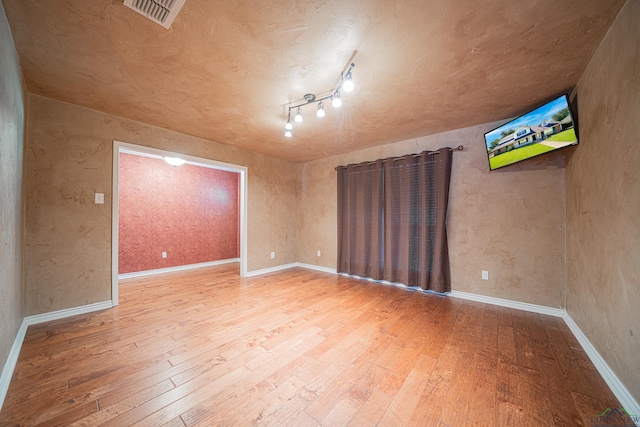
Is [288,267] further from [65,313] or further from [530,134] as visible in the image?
[530,134]

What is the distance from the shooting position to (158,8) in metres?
1.37

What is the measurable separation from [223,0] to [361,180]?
3.28m

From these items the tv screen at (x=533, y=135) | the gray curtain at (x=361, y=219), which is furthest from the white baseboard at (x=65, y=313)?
the tv screen at (x=533, y=135)

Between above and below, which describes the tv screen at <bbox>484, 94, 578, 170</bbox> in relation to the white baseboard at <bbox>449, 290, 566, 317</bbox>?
above

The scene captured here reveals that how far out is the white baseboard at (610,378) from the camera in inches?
50.7

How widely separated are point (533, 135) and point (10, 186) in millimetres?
4836

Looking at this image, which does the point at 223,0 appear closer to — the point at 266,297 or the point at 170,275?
the point at 266,297

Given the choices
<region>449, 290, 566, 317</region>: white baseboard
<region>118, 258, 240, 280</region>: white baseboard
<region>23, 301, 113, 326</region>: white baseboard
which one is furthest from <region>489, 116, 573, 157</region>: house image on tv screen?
<region>118, 258, 240, 280</region>: white baseboard

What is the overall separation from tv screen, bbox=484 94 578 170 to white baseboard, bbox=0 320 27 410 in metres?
4.79

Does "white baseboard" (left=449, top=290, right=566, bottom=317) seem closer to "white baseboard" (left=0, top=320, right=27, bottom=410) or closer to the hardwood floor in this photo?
the hardwood floor

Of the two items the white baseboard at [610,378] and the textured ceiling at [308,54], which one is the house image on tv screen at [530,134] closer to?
the textured ceiling at [308,54]

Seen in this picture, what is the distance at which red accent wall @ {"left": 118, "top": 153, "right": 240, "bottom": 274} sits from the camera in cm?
426

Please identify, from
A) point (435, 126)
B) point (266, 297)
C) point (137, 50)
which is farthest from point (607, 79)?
point (266, 297)

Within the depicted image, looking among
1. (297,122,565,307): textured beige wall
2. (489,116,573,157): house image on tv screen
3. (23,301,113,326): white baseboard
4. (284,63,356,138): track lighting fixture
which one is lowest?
(23,301,113,326): white baseboard
